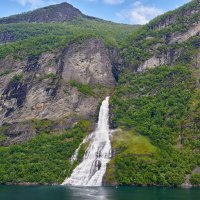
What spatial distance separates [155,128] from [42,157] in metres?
45.3

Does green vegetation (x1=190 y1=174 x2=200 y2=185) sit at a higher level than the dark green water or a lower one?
higher

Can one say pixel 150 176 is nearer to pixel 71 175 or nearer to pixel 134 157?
pixel 134 157

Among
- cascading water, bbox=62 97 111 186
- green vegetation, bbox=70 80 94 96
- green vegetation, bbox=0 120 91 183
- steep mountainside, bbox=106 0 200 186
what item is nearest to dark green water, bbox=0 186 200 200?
steep mountainside, bbox=106 0 200 186

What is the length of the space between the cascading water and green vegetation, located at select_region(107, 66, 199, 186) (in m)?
3.56

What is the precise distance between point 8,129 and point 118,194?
79680 mm

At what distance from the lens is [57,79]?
637 ft

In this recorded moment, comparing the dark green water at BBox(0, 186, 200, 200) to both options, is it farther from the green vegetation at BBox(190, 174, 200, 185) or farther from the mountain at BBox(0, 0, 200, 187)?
the mountain at BBox(0, 0, 200, 187)

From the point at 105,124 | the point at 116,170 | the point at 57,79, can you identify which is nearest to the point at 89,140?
the point at 105,124

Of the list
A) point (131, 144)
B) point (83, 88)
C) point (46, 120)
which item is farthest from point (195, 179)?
point (83, 88)

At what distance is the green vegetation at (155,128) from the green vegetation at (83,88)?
11.6 metres

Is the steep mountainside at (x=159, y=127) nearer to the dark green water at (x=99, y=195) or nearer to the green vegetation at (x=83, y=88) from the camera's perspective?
the green vegetation at (x=83, y=88)

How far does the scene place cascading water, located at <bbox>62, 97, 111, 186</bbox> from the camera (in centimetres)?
13625

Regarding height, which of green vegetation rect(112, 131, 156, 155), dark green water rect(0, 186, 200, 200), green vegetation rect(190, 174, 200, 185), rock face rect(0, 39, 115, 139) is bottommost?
dark green water rect(0, 186, 200, 200)

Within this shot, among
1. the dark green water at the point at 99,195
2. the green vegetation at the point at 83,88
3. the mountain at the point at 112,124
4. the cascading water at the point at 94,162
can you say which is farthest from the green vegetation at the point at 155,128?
the dark green water at the point at 99,195
